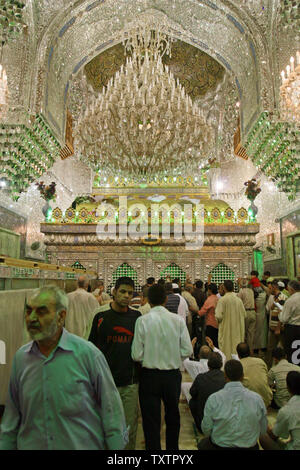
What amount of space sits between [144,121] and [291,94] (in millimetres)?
3150

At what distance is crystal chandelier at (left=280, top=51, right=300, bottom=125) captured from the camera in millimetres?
6832

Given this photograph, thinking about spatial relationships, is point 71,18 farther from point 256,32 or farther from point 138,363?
point 138,363

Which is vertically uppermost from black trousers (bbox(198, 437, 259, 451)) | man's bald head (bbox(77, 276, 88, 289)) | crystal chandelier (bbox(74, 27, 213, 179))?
crystal chandelier (bbox(74, 27, 213, 179))

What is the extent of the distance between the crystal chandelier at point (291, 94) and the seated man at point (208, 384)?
574 centimetres

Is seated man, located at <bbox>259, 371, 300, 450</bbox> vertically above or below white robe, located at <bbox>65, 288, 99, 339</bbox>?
below

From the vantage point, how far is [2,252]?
8.66 meters

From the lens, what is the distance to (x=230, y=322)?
15.4 feet

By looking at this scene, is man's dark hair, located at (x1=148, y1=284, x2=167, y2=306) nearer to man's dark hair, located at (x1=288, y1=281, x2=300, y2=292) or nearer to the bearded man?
the bearded man

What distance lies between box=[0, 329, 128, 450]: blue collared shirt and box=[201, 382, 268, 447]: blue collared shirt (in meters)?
0.74

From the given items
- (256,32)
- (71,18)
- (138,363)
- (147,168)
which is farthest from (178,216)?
(138,363)

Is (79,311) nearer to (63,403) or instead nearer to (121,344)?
(121,344)

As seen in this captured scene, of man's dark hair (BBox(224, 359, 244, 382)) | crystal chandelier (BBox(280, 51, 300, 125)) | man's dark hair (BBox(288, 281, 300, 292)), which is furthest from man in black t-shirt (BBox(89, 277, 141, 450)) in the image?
crystal chandelier (BBox(280, 51, 300, 125))

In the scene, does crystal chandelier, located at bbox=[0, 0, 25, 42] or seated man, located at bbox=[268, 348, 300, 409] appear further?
crystal chandelier, located at bbox=[0, 0, 25, 42]

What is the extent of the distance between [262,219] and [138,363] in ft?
34.4
